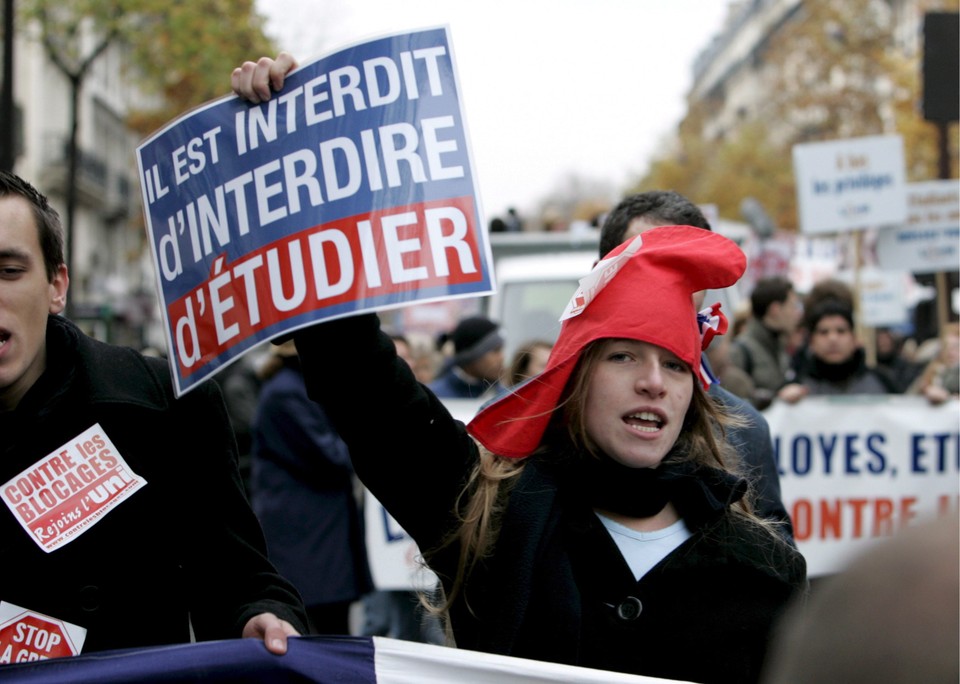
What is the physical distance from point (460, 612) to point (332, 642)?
0.28 metres

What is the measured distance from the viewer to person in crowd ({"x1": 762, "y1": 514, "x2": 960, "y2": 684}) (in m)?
1.08

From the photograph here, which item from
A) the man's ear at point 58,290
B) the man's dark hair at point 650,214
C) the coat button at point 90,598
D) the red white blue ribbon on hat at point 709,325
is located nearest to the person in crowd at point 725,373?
the man's dark hair at point 650,214

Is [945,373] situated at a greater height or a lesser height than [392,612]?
greater

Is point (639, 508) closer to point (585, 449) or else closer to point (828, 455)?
point (585, 449)

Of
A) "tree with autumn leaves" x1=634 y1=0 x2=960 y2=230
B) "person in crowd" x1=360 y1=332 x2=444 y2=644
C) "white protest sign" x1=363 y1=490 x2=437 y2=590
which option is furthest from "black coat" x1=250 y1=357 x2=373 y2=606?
"tree with autumn leaves" x1=634 y1=0 x2=960 y2=230

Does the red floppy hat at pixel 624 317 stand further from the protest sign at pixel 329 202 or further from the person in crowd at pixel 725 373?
the person in crowd at pixel 725 373

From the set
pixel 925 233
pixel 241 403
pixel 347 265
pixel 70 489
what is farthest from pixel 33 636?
pixel 925 233

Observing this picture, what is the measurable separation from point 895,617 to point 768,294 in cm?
756

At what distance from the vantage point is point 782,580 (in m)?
2.66

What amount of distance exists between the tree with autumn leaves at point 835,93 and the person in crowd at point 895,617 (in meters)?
26.2

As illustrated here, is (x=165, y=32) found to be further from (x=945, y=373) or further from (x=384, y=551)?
(x=945, y=373)

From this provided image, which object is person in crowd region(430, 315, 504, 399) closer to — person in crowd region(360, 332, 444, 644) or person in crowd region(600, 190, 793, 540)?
person in crowd region(360, 332, 444, 644)

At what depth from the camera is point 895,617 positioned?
1093mm

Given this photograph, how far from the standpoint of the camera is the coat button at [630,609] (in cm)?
256
